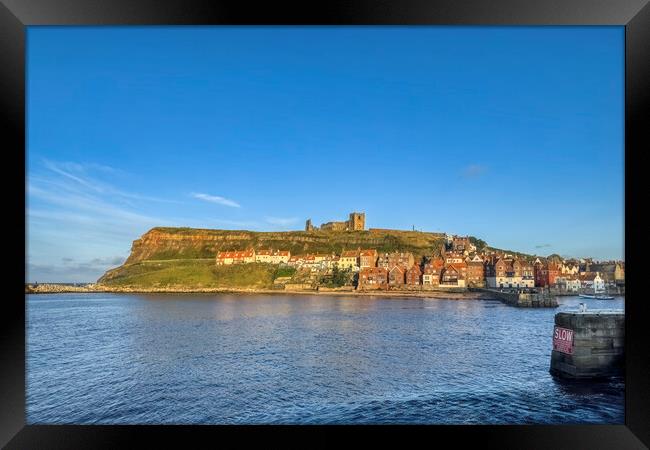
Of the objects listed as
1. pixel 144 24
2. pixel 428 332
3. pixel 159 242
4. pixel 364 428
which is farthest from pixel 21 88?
pixel 159 242

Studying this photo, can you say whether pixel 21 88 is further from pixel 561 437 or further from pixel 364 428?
pixel 561 437

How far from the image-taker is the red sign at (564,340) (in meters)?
8.74

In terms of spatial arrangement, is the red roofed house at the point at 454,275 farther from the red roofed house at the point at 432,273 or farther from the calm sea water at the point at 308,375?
the calm sea water at the point at 308,375

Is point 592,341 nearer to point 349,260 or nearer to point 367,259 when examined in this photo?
point 367,259

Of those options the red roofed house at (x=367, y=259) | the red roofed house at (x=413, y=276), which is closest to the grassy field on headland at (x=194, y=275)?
the red roofed house at (x=367, y=259)

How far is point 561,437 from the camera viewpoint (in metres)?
3.56

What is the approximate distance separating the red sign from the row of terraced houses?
1406 inches

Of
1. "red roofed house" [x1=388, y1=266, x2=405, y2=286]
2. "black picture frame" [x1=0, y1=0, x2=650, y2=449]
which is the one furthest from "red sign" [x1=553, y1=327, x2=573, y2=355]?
"red roofed house" [x1=388, y1=266, x2=405, y2=286]

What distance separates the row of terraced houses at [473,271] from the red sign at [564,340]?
3570cm

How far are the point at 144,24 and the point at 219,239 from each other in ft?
211

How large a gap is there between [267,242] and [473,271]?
31.1m

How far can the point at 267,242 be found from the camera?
62.7 metres

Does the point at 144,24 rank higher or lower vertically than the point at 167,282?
higher

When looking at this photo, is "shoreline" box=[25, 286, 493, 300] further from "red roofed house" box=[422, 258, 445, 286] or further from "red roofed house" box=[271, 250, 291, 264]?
"red roofed house" box=[271, 250, 291, 264]
